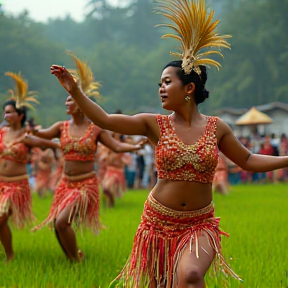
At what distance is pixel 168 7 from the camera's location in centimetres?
389

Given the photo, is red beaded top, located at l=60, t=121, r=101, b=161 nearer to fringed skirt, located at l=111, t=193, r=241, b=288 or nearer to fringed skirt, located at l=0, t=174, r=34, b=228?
fringed skirt, located at l=0, t=174, r=34, b=228

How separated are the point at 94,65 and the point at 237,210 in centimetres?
4454

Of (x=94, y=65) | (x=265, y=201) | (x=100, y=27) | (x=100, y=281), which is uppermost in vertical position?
(x=100, y=27)

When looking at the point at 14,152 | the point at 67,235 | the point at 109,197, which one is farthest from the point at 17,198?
the point at 109,197

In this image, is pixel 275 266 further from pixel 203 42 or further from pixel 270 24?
pixel 270 24

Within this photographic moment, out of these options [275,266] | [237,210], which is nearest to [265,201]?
[237,210]

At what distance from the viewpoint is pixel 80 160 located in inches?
249

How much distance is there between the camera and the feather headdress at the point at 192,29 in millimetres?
3889

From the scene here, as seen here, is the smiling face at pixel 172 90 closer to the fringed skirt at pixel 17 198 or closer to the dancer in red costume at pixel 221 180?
the fringed skirt at pixel 17 198

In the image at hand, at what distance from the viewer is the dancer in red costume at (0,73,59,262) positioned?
21.2ft

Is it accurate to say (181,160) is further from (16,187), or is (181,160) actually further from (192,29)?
(16,187)

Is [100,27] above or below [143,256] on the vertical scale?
above

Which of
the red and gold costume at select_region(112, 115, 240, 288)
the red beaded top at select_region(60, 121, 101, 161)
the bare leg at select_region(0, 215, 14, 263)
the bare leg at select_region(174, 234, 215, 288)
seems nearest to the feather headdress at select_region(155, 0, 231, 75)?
the red and gold costume at select_region(112, 115, 240, 288)

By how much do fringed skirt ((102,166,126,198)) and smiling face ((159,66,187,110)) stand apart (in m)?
8.31
